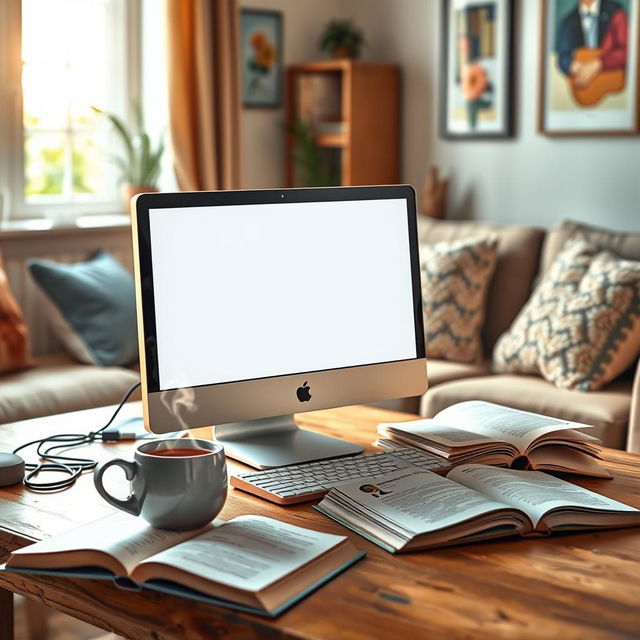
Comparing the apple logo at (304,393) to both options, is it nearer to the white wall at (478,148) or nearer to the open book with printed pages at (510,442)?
the open book with printed pages at (510,442)

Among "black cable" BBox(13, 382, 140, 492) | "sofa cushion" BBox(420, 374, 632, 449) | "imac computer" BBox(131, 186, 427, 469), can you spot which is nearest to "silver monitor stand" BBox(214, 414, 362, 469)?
"imac computer" BBox(131, 186, 427, 469)

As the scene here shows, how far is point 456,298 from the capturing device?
11.6ft

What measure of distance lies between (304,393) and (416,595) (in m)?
0.59

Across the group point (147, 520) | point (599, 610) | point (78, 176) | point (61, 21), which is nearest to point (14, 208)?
point (78, 176)

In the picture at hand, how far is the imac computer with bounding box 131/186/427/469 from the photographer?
148 centimetres

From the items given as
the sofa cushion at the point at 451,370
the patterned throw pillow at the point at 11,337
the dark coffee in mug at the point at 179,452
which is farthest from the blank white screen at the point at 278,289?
the patterned throw pillow at the point at 11,337

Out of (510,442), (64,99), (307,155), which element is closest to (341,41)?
(307,155)

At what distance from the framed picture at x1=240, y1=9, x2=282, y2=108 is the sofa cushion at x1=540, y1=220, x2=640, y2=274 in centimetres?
153

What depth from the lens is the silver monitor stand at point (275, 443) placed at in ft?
5.10

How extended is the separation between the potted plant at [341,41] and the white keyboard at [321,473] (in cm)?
321

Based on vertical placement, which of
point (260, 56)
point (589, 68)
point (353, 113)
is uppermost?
point (260, 56)

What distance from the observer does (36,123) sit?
3.89m

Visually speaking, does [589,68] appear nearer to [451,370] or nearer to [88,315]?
[451,370]

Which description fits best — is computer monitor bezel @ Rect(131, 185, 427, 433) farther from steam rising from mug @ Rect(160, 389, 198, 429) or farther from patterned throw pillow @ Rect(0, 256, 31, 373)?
patterned throw pillow @ Rect(0, 256, 31, 373)
